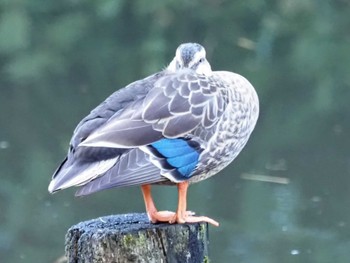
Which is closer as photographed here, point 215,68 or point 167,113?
point 167,113

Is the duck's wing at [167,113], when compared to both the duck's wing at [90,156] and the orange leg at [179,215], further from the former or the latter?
the orange leg at [179,215]

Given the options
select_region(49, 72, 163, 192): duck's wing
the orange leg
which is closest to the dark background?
the orange leg

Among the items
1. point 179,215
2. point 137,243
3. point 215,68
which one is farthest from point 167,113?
point 215,68

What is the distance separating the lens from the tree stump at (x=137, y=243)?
273 centimetres

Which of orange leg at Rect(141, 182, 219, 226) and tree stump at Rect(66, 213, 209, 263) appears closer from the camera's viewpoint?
tree stump at Rect(66, 213, 209, 263)

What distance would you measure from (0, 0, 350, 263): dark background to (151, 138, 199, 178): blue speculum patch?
2.44 m

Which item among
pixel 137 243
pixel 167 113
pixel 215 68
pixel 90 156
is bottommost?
pixel 137 243

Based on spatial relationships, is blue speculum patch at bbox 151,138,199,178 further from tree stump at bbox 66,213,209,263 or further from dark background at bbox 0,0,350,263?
dark background at bbox 0,0,350,263

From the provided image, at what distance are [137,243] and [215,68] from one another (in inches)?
236

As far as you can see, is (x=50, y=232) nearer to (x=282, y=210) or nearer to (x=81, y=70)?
(x=282, y=210)

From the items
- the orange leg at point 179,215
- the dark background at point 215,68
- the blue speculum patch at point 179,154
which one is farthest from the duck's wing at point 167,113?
the dark background at point 215,68

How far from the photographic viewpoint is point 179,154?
293 cm

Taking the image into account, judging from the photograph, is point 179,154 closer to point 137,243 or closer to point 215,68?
point 137,243

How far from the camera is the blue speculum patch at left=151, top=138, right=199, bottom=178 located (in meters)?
2.89
